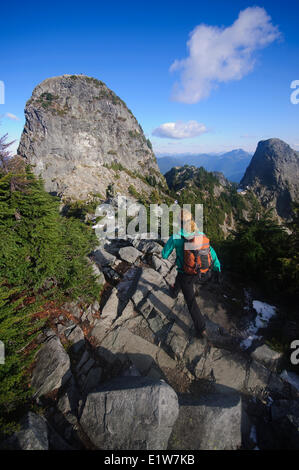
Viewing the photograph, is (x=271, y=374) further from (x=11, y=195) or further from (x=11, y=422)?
(x=11, y=195)

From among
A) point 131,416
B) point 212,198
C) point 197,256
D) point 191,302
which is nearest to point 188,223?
point 197,256

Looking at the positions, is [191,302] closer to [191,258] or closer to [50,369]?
[191,258]

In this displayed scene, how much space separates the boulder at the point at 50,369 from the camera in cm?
390

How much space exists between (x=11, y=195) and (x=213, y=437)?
7025 millimetres

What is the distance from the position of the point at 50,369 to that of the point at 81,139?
338 feet

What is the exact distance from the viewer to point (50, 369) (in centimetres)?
410

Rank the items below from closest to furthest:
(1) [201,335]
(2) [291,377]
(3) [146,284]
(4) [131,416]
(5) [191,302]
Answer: (4) [131,416], (2) [291,377], (5) [191,302], (1) [201,335], (3) [146,284]

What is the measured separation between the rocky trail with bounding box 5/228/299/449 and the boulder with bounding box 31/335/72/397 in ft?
0.07

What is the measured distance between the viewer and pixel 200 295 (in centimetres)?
730

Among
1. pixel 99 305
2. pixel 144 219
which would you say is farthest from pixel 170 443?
pixel 144 219

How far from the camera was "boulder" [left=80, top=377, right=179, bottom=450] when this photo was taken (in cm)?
316

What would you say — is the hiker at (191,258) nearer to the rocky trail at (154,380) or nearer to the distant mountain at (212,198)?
the rocky trail at (154,380)

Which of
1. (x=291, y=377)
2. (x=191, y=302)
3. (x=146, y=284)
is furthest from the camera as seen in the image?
(x=146, y=284)

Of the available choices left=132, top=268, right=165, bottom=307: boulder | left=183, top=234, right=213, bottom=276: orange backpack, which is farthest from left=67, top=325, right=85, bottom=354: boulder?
left=183, top=234, right=213, bottom=276: orange backpack
